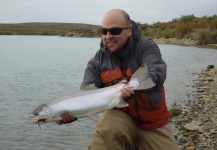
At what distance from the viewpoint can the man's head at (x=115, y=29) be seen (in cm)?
476

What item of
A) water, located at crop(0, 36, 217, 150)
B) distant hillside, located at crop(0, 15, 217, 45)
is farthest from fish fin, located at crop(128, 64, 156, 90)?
distant hillside, located at crop(0, 15, 217, 45)

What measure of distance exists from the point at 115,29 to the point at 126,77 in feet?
2.29

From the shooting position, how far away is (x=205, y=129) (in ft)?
28.3

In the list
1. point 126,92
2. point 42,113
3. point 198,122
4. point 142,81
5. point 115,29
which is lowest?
point 198,122

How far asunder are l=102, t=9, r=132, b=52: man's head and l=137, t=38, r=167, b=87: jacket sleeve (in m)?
0.28

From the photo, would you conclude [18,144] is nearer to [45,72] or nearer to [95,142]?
[95,142]

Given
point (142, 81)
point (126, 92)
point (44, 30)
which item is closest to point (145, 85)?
point (142, 81)

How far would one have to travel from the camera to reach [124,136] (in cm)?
462

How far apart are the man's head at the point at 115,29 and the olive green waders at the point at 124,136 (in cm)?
96

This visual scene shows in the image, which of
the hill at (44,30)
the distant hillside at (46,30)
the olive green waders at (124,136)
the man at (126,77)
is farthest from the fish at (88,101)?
the hill at (44,30)

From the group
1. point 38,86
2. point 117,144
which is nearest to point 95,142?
point 117,144

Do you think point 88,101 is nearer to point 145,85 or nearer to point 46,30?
point 145,85

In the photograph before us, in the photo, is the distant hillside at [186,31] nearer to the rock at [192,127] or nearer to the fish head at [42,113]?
the rock at [192,127]

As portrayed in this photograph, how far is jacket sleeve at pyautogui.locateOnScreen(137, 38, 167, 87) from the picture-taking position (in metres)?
4.49
